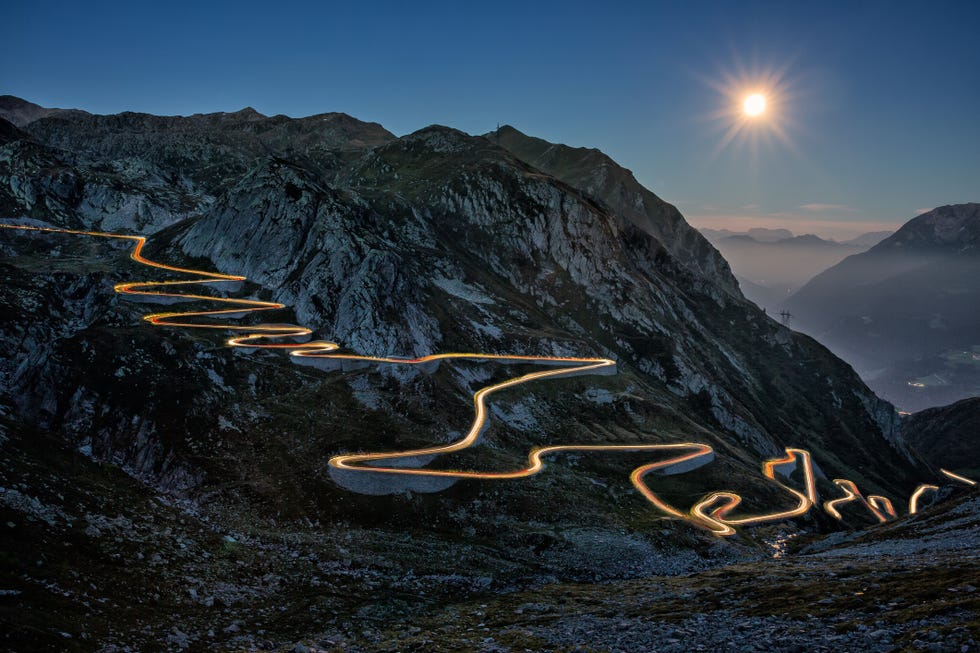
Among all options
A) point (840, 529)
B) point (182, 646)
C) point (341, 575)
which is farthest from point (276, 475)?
point (840, 529)

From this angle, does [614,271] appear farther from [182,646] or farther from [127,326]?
[182,646]

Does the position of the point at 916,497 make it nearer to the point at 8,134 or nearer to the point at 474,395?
the point at 474,395

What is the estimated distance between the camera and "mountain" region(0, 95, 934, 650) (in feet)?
126

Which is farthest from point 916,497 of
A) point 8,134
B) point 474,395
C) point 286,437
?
point 8,134

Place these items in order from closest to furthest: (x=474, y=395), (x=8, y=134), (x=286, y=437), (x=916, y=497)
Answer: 1. (x=286, y=437)
2. (x=474, y=395)
3. (x=8, y=134)
4. (x=916, y=497)

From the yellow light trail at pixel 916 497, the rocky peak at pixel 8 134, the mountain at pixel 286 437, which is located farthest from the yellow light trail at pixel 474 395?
the rocky peak at pixel 8 134

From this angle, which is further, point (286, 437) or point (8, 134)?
point (8, 134)

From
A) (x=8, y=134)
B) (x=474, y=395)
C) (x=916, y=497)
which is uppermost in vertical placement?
(x=8, y=134)

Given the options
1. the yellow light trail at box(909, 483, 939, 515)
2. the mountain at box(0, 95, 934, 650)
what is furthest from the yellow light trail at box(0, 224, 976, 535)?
the yellow light trail at box(909, 483, 939, 515)

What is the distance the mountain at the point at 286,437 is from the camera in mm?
38281

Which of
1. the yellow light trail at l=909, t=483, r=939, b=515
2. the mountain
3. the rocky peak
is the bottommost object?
the yellow light trail at l=909, t=483, r=939, b=515

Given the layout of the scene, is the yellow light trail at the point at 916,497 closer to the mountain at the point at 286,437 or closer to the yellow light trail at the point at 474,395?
the mountain at the point at 286,437

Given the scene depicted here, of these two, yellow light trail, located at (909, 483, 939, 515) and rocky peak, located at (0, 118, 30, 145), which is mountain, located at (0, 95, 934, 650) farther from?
yellow light trail, located at (909, 483, 939, 515)

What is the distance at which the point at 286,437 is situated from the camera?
66.7 metres
